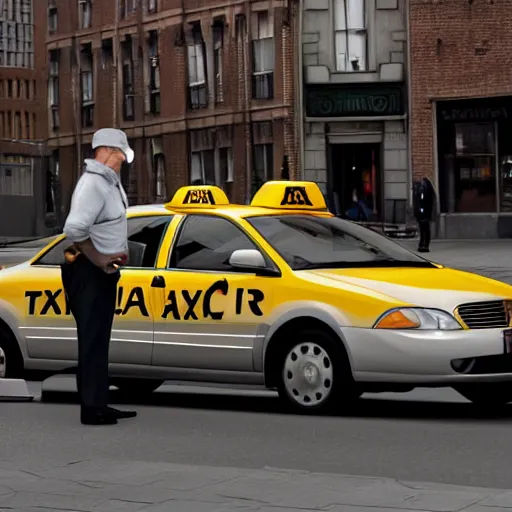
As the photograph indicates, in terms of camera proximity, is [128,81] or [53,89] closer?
[128,81]

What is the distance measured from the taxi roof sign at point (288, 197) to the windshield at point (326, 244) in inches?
9.5

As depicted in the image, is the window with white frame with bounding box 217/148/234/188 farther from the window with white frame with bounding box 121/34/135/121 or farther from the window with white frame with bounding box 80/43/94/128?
the window with white frame with bounding box 80/43/94/128

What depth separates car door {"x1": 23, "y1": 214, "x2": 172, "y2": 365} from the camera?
488 inches

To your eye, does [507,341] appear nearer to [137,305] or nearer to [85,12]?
[137,305]

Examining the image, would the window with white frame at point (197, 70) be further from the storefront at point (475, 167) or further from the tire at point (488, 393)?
the tire at point (488, 393)

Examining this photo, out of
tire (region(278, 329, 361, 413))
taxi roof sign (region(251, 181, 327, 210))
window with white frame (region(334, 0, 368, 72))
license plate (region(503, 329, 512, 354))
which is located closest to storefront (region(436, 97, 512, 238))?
window with white frame (region(334, 0, 368, 72))

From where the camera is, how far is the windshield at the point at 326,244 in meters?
12.0

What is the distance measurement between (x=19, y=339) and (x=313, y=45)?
111 ft

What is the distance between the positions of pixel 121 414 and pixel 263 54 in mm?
36982

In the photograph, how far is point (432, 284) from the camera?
11.5 metres

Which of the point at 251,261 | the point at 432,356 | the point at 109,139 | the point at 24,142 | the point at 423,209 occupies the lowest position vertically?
the point at 432,356

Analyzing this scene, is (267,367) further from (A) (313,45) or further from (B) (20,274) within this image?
(A) (313,45)

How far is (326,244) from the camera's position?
40.3ft

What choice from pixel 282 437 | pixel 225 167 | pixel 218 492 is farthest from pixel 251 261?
pixel 225 167
